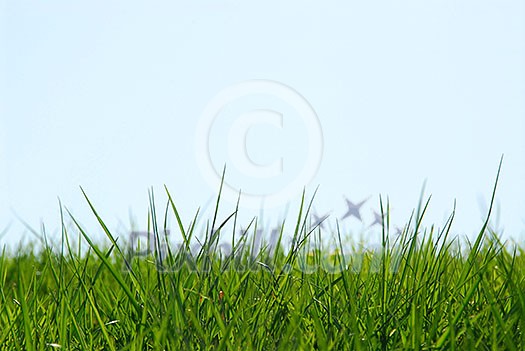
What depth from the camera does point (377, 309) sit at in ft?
5.24

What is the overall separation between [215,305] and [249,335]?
123 mm

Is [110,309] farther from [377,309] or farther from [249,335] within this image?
Answer: [377,309]

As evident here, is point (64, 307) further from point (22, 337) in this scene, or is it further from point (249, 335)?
point (249, 335)

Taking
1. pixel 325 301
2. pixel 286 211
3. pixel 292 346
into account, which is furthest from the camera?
pixel 286 211

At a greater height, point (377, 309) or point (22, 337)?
point (377, 309)

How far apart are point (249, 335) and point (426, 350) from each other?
37 centimetres

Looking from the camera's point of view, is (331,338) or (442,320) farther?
(442,320)

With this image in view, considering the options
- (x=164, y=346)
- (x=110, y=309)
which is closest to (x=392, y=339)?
(x=164, y=346)

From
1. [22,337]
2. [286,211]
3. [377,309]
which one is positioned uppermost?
[286,211]

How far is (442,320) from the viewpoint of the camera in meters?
1.59

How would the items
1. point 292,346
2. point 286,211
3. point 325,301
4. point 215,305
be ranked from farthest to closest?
1. point 286,211
2. point 325,301
3. point 215,305
4. point 292,346

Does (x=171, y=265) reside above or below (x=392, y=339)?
above

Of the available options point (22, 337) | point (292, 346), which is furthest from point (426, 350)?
point (22, 337)

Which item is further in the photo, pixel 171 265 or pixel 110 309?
pixel 110 309
